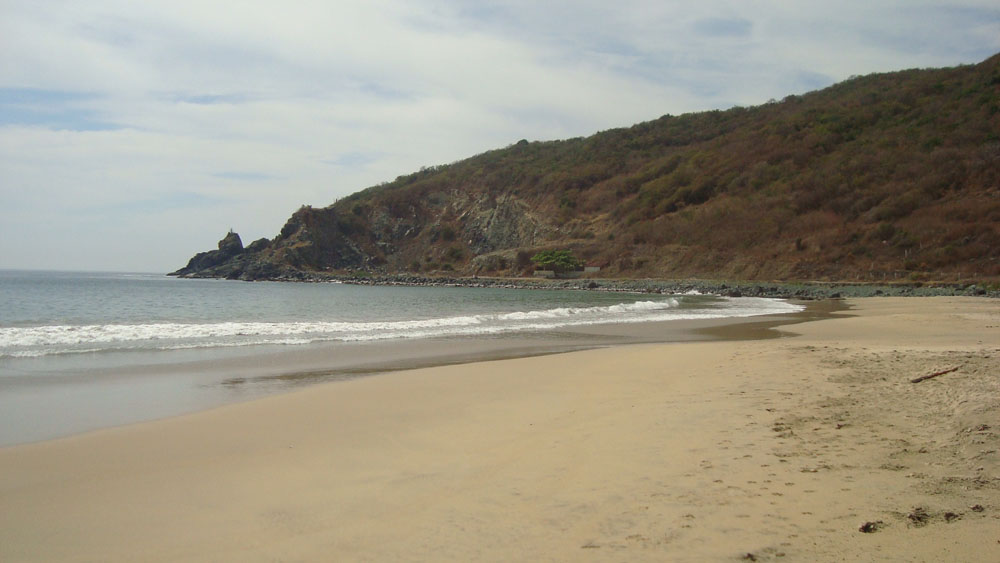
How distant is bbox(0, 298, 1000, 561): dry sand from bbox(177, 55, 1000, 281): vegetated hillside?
146 feet

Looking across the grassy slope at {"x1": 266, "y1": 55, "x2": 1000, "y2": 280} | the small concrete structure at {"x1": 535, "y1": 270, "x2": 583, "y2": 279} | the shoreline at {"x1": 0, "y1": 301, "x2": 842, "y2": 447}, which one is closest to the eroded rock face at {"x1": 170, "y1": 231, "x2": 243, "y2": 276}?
the grassy slope at {"x1": 266, "y1": 55, "x2": 1000, "y2": 280}

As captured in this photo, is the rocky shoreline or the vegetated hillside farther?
the vegetated hillside

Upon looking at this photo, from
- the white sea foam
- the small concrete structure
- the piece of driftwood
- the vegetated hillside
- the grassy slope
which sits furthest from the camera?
the small concrete structure

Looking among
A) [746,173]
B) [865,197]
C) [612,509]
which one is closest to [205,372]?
[612,509]

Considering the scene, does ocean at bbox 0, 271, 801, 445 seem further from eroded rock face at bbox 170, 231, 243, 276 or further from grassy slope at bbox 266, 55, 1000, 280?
eroded rock face at bbox 170, 231, 243, 276

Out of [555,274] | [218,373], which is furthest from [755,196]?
[218,373]

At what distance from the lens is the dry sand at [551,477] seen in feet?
12.2

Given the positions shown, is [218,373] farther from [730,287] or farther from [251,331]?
[730,287]

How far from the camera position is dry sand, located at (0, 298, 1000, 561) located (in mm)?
3709

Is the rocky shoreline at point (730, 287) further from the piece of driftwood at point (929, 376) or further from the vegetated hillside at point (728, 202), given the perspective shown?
the piece of driftwood at point (929, 376)

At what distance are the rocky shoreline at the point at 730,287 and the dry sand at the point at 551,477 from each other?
31839 mm

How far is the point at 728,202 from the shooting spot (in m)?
65.1

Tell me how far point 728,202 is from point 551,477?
65131 millimetres

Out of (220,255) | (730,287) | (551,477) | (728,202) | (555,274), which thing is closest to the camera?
(551,477)
